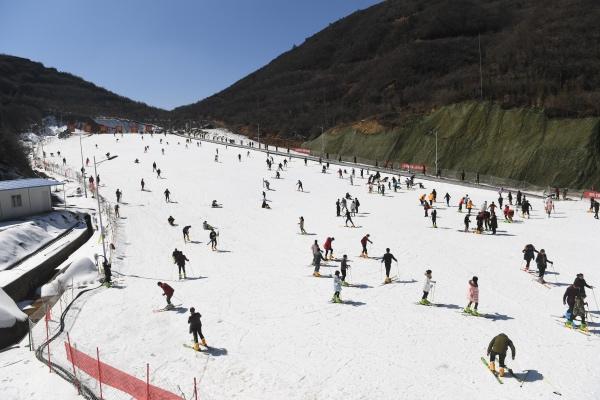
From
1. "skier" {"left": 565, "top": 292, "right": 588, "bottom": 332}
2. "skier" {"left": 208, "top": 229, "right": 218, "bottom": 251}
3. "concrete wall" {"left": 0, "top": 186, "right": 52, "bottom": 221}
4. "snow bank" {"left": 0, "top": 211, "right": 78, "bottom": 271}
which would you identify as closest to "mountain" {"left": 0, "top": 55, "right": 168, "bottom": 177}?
"concrete wall" {"left": 0, "top": 186, "right": 52, "bottom": 221}

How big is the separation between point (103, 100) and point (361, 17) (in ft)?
369

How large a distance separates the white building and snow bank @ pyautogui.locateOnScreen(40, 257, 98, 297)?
1062 cm

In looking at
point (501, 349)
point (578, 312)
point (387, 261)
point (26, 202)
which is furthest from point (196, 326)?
point (26, 202)

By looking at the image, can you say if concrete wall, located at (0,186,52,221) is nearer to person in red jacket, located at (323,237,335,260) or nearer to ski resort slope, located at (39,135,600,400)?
ski resort slope, located at (39,135,600,400)

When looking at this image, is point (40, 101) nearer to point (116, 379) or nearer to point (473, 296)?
point (116, 379)

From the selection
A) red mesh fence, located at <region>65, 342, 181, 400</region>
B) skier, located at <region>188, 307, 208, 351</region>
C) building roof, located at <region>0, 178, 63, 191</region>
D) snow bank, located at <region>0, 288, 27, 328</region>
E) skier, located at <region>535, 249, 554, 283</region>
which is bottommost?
snow bank, located at <region>0, 288, 27, 328</region>

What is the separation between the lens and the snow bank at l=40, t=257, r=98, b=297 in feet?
67.3

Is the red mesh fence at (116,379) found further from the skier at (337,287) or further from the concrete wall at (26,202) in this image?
the concrete wall at (26,202)

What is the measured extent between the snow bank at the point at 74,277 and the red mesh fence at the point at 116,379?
832 centimetres

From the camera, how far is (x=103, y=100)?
197125 millimetres

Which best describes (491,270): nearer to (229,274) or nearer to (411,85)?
(229,274)

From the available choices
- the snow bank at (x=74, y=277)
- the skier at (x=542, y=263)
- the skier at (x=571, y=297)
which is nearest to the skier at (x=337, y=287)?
the skier at (x=571, y=297)

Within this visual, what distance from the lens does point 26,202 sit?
1214 inches

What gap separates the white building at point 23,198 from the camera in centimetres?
2945
